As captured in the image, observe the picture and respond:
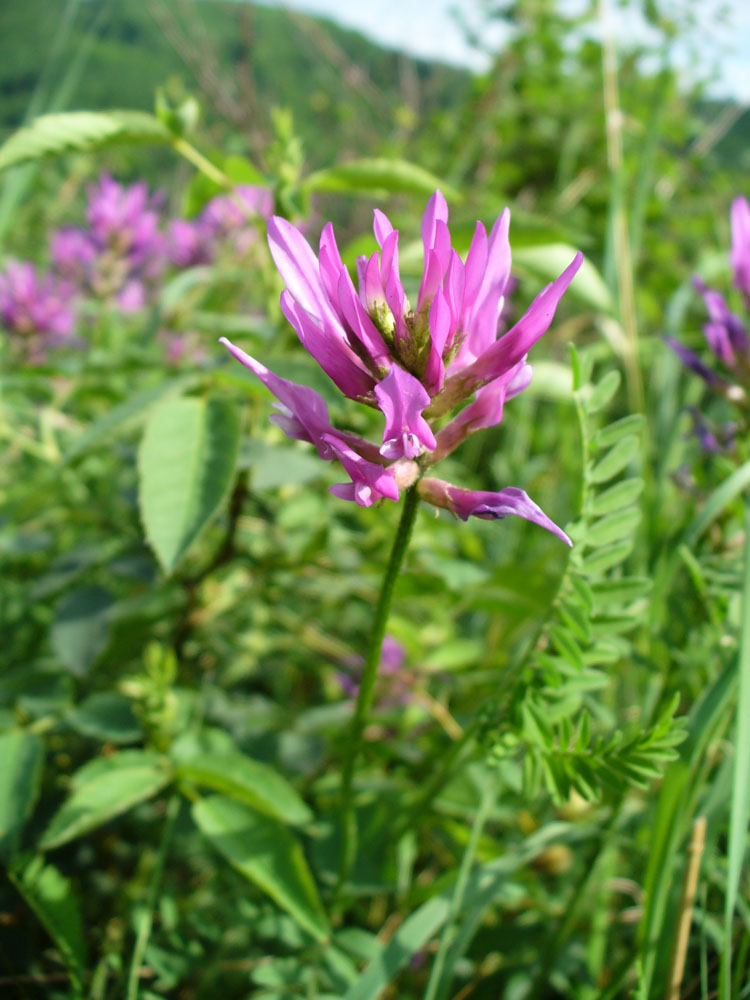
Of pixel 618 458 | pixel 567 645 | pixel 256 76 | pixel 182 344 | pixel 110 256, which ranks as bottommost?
pixel 567 645

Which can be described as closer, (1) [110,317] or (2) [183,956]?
Answer: (2) [183,956]

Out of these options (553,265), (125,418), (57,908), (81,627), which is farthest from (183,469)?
(553,265)

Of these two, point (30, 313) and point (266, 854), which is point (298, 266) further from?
point (30, 313)

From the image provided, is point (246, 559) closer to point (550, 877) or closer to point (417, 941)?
point (417, 941)

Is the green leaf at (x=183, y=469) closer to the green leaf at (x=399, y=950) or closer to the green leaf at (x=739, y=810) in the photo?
the green leaf at (x=399, y=950)

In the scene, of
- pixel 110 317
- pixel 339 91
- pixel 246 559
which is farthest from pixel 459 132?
pixel 246 559

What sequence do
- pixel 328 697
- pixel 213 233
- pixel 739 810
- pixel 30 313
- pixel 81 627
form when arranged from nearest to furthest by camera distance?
pixel 739 810
pixel 81 627
pixel 328 697
pixel 30 313
pixel 213 233

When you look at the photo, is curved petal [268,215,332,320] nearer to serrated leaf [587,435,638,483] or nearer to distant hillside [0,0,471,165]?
serrated leaf [587,435,638,483]
